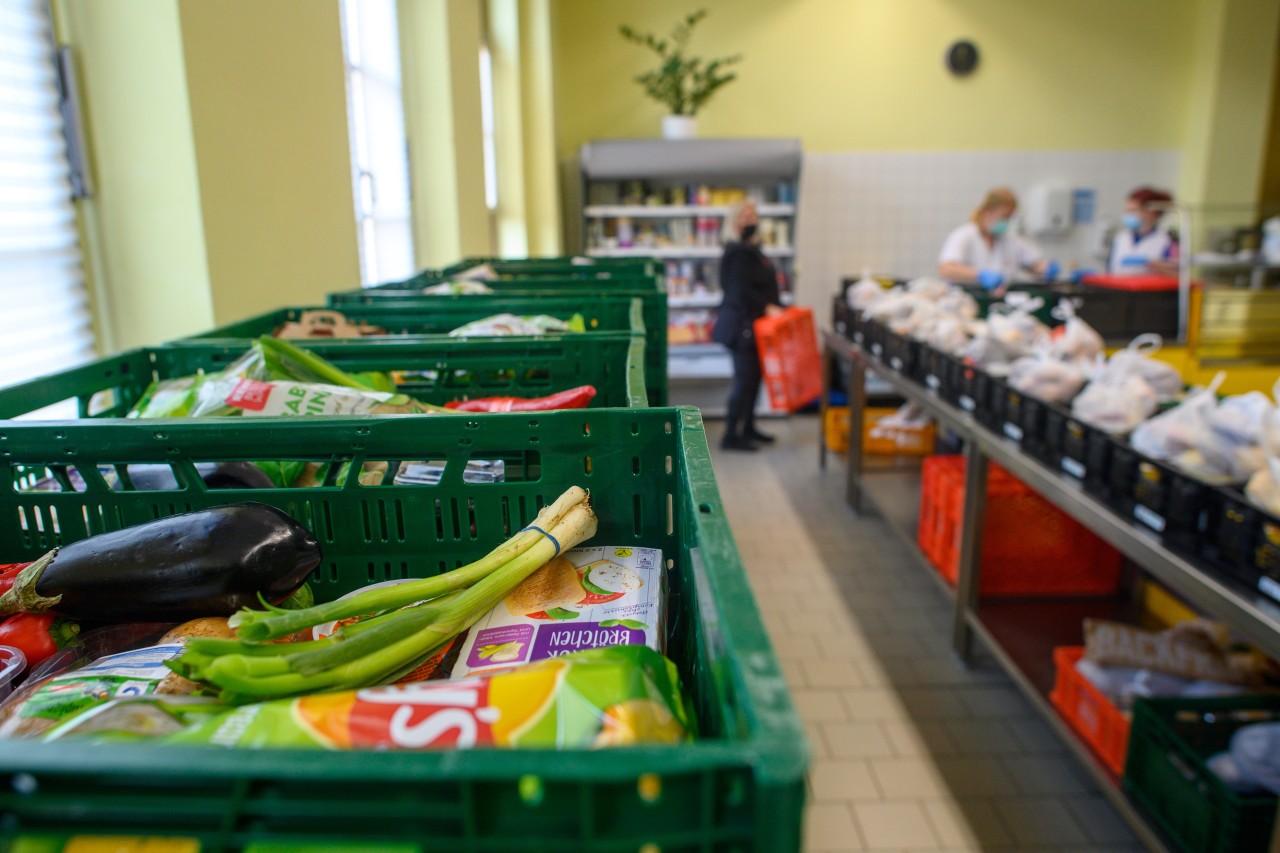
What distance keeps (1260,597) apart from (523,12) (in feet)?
21.0

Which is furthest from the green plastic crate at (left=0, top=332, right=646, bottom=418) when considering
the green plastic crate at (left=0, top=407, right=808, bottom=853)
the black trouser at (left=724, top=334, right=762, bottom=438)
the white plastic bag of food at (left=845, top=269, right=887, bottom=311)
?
the black trouser at (left=724, top=334, right=762, bottom=438)

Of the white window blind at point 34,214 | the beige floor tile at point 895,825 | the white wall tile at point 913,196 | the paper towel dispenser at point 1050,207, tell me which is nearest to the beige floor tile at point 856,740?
the beige floor tile at point 895,825

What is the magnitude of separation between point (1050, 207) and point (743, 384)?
359cm

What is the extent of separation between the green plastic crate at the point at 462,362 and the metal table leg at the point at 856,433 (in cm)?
316

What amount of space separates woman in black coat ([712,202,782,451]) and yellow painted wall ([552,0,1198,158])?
2119 mm

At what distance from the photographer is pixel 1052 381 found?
2668 millimetres

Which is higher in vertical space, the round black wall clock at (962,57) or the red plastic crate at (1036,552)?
the round black wall clock at (962,57)

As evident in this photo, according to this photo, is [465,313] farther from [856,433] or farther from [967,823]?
[856,433]

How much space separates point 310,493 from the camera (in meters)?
1.08

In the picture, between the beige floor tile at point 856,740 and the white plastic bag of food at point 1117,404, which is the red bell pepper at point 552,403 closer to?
the white plastic bag of food at point 1117,404

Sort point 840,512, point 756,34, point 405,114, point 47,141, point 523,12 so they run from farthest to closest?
point 756,34, point 523,12, point 840,512, point 405,114, point 47,141

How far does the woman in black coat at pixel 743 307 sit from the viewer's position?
5926 mm

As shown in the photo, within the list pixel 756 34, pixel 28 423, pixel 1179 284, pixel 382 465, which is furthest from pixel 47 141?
pixel 756 34

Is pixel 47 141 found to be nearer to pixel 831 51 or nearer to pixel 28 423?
pixel 28 423
